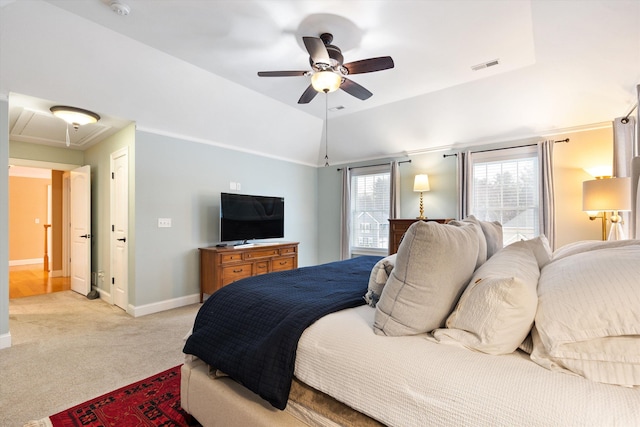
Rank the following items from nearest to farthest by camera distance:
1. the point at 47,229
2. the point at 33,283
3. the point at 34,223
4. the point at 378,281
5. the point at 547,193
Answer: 1. the point at 378,281
2. the point at 547,193
3. the point at 33,283
4. the point at 47,229
5. the point at 34,223

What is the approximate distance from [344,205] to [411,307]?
4.83m

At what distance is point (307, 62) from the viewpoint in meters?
3.46

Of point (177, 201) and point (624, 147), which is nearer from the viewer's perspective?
point (624, 147)

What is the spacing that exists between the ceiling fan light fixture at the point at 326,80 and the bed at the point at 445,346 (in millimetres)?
1805

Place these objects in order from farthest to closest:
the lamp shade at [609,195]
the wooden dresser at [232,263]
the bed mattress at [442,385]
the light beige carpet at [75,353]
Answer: the wooden dresser at [232,263]
the lamp shade at [609,195]
the light beige carpet at [75,353]
the bed mattress at [442,385]

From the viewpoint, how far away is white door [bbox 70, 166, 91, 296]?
4848 millimetres

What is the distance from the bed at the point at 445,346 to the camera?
894 millimetres

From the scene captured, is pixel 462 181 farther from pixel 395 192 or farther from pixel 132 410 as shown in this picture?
pixel 132 410

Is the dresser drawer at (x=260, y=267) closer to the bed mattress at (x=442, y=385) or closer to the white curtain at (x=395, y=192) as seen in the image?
the white curtain at (x=395, y=192)

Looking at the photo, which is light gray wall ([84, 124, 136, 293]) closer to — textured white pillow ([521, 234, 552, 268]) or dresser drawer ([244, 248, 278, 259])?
dresser drawer ([244, 248, 278, 259])

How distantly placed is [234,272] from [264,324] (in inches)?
119

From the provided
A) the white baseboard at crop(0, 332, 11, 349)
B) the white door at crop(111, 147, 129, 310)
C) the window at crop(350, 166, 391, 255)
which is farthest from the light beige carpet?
the window at crop(350, 166, 391, 255)

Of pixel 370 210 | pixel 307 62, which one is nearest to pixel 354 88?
pixel 307 62

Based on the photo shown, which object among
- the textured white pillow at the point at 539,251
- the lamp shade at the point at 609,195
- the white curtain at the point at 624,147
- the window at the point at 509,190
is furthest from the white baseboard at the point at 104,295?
the white curtain at the point at 624,147
